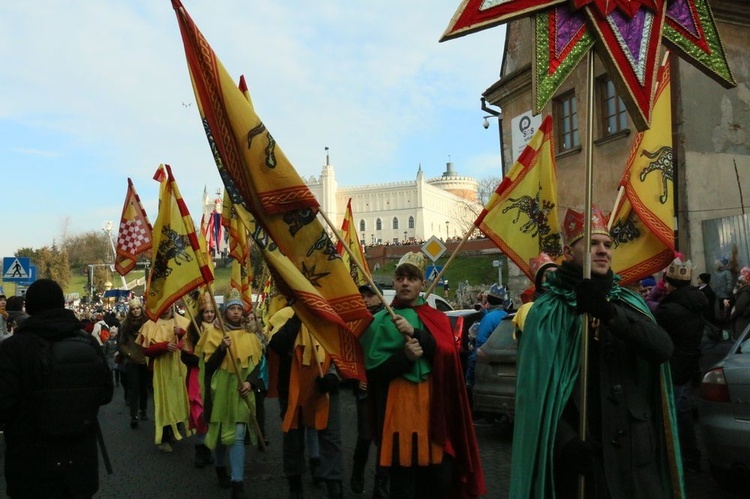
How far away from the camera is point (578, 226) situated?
404 centimetres

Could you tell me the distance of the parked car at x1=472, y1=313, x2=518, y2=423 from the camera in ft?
30.9

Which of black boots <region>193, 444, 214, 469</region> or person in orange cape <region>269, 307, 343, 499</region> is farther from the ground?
person in orange cape <region>269, 307, 343, 499</region>

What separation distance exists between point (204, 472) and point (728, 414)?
5.34 metres

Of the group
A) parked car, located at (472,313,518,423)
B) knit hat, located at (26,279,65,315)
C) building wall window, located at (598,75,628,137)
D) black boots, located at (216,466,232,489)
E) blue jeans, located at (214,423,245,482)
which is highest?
building wall window, located at (598,75,628,137)

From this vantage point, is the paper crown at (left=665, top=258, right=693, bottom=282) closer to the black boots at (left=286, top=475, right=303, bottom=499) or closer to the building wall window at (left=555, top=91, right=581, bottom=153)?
the black boots at (left=286, top=475, right=303, bottom=499)

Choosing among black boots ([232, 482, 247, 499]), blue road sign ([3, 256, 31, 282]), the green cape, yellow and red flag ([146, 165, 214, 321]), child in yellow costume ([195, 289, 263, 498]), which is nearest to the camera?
the green cape

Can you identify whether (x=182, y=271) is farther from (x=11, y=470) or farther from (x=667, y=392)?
(x=667, y=392)

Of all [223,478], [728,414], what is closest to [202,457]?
[223,478]

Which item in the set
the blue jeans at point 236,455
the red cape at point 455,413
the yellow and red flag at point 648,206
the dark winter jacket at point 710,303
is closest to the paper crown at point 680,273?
the yellow and red flag at point 648,206

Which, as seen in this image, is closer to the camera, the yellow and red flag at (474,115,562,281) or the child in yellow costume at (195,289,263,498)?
the child in yellow costume at (195,289,263,498)

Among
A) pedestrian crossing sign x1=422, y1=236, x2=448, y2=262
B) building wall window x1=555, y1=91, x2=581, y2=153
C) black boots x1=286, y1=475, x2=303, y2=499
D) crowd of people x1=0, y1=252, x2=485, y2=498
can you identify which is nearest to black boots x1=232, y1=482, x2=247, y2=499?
crowd of people x1=0, y1=252, x2=485, y2=498

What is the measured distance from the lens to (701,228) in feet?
58.8

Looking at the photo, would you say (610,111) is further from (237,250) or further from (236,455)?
(236,455)

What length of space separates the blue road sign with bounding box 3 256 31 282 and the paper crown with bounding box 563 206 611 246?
17.8 metres
